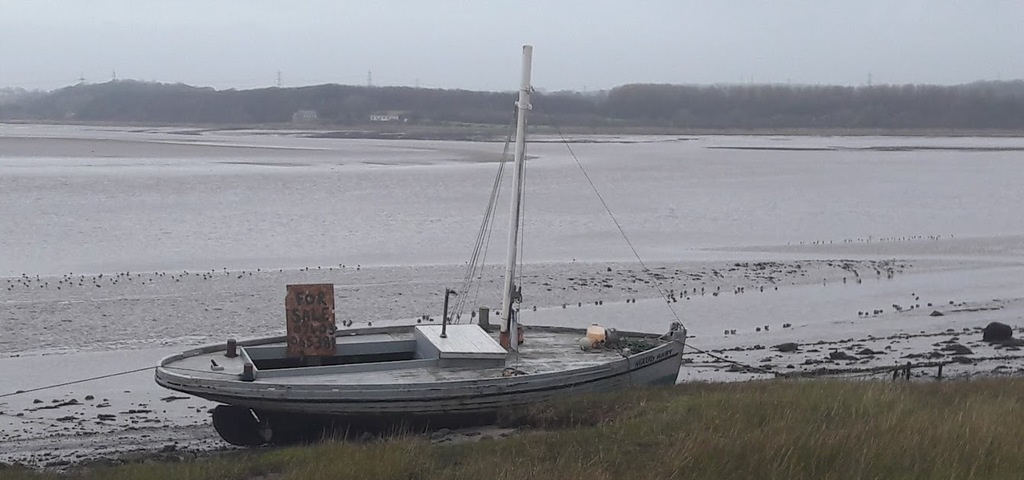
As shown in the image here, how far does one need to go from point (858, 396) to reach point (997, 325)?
10300 mm

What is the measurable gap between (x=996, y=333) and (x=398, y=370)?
1195 cm

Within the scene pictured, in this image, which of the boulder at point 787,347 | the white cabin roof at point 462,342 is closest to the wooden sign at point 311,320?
the white cabin roof at point 462,342

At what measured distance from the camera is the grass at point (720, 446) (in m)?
8.79

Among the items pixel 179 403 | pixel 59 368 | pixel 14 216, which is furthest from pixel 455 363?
pixel 14 216

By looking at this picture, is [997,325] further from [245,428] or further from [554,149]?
[554,149]

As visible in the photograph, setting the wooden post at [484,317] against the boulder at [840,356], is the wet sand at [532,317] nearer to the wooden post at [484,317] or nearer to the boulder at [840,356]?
the boulder at [840,356]

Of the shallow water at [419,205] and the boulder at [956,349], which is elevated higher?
the shallow water at [419,205]

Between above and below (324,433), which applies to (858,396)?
above

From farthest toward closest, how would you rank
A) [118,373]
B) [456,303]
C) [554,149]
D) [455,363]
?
1. [554,149]
2. [456,303]
3. [118,373]
4. [455,363]

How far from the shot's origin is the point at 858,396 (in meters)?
11.7

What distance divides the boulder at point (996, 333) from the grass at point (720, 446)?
758cm

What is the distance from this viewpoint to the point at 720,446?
9.16 metres

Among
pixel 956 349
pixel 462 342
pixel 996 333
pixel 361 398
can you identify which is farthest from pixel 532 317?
pixel 361 398

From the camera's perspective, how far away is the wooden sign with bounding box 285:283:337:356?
46.2ft
